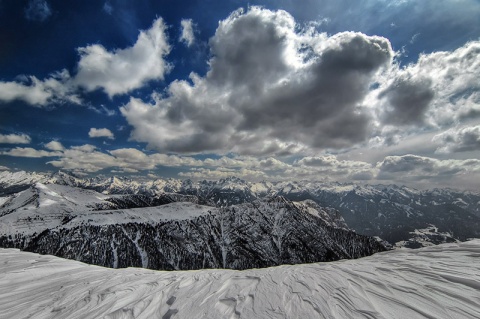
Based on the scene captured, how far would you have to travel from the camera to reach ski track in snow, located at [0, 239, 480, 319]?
5.57m

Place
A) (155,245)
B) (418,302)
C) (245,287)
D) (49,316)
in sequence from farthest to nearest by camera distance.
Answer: (155,245)
(245,287)
(49,316)
(418,302)

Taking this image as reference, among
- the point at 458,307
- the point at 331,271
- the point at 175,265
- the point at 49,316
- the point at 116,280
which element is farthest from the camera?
the point at 175,265

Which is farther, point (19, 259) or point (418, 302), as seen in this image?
point (19, 259)

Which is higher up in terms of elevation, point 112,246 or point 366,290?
point 366,290

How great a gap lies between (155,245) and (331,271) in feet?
640

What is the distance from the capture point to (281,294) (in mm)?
6785

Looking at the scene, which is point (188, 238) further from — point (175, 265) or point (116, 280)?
point (116, 280)

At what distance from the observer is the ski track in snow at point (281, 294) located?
557 cm

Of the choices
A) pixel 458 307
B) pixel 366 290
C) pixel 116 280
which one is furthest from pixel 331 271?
pixel 116 280

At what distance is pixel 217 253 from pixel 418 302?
194393 millimetres

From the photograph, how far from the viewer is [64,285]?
9.07 metres

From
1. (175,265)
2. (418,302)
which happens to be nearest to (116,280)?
(418,302)

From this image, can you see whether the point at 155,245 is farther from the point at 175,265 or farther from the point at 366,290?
the point at 366,290

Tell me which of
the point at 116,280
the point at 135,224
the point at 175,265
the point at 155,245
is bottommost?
the point at 175,265
